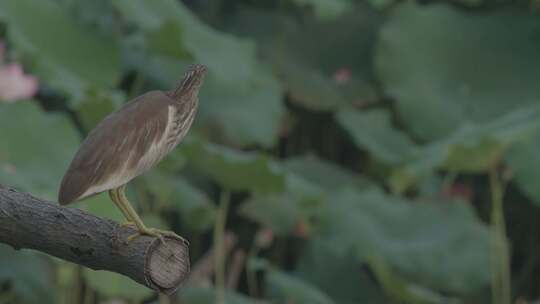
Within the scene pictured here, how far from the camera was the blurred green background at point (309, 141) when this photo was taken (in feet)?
13.1

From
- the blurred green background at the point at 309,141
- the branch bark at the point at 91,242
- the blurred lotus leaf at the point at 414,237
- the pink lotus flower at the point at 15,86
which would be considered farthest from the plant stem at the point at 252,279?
the branch bark at the point at 91,242

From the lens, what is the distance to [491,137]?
406cm

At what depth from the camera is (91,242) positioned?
150 centimetres

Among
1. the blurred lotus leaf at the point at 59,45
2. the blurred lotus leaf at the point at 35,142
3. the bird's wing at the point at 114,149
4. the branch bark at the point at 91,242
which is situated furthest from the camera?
the blurred lotus leaf at the point at 59,45

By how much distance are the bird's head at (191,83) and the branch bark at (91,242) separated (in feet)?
0.65

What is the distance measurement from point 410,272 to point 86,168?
120 inches

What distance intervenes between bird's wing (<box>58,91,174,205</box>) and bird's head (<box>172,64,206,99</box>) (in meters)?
0.05

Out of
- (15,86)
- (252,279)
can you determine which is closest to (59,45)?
(15,86)

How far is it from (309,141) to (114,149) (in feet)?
15.1

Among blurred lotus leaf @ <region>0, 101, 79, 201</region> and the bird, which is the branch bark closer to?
the bird

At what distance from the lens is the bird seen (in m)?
1.25

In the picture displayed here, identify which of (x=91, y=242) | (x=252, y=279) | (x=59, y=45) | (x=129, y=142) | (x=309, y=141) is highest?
(x=129, y=142)

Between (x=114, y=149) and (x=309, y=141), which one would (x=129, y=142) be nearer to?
(x=114, y=149)

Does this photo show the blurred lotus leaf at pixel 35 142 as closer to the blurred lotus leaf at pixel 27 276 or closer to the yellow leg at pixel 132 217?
the blurred lotus leaf at pixel 27 276
